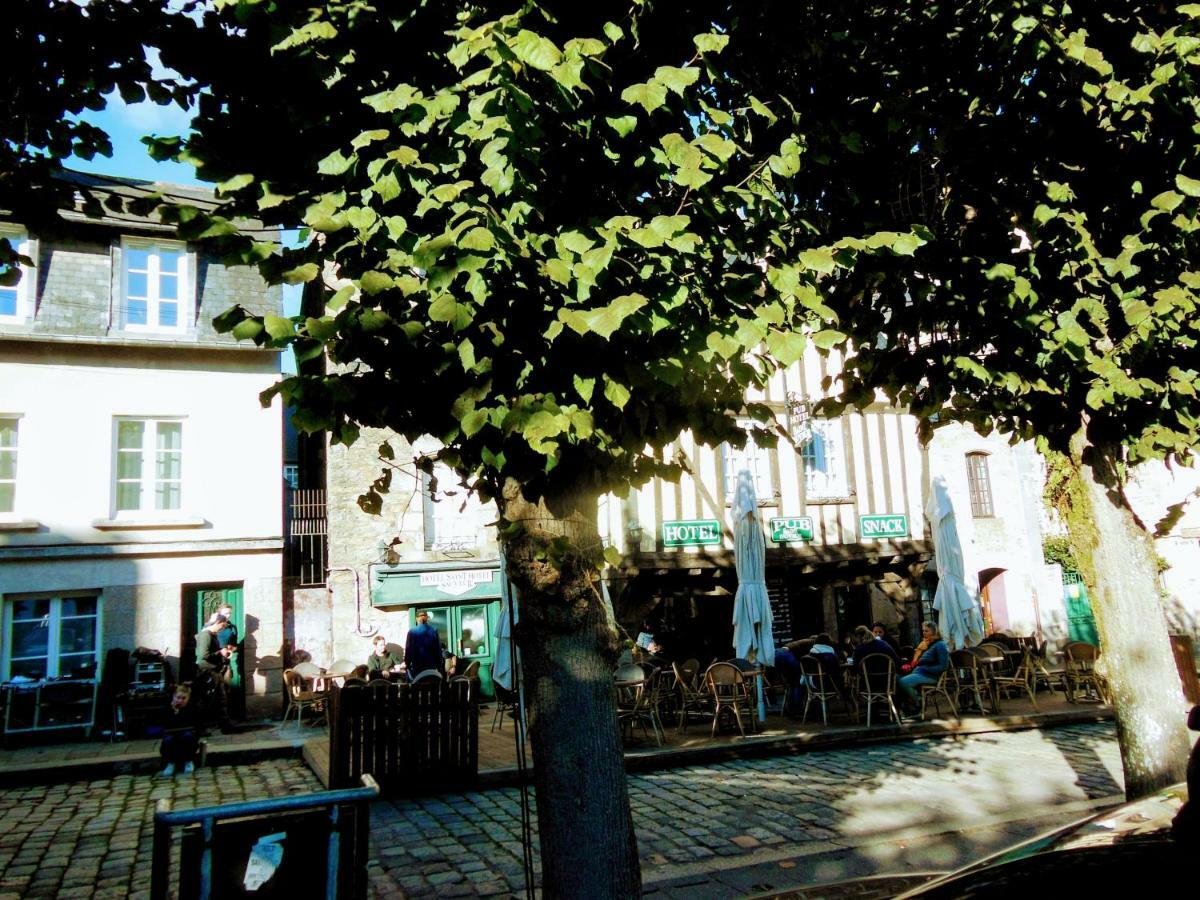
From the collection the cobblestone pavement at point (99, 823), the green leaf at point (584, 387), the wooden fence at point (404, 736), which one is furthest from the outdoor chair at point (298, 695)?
the green leaf at point (584, 387)

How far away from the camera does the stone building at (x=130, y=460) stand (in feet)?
45.6

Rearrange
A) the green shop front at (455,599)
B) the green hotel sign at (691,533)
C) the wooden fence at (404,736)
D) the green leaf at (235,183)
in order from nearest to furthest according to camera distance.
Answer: the green leaf at (235,183)
the wooden fence at (404,736)
the green shop front at (455,599)
the green hotel sign at (691,533)

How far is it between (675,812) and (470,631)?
10095 millimetres

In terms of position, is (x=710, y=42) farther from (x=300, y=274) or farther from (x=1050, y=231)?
(x=1050, y=231)

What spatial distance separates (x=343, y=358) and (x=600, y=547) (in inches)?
59.6

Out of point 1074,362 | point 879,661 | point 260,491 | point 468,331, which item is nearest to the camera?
point 468,331

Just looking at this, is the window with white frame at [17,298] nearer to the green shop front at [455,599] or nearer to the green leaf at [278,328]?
the green shop front at [455,599]

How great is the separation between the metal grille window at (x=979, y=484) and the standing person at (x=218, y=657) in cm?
1706

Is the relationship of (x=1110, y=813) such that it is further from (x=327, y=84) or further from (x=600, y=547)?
(x=327, y=84)

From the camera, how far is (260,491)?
50.3ft

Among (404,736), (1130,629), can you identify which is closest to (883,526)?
(1130,629)

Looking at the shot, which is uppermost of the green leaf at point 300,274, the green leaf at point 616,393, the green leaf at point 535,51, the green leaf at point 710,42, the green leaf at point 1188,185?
the green leaf at point 710,42

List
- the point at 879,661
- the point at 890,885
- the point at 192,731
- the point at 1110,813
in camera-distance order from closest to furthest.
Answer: the point at 1110,813 < the point at 890,885 < the point at 192,731 < the point at 879,661

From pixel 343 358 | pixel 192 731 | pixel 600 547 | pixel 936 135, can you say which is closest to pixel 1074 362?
pixel 936 135
